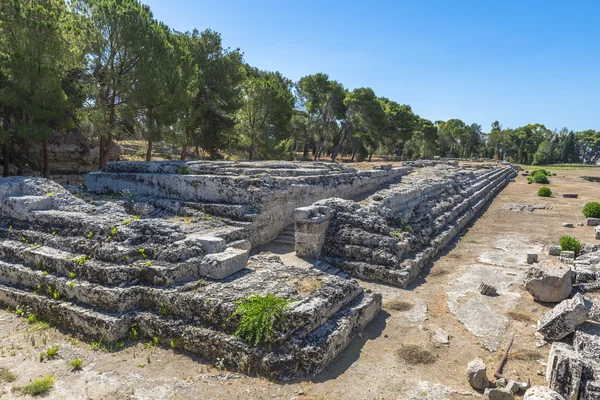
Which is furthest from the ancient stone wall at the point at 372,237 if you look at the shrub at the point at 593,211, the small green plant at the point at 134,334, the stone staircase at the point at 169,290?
Result: the shrub at the point at 593,211

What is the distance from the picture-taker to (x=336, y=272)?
26.6 feet

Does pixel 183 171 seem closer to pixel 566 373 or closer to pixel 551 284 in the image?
pixel 551 284

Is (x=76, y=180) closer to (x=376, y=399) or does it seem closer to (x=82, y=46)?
(x=82, y=46)

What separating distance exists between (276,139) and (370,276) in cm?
2066

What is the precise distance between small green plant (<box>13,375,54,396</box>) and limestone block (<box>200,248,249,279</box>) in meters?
2.31

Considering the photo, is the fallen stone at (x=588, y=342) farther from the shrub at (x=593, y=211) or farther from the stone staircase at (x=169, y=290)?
the shrub at (x=593, y=211)

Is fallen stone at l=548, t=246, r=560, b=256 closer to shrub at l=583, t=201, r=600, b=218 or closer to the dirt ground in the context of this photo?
the dirt ground

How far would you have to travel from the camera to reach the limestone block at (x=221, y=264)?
5883 millimetres

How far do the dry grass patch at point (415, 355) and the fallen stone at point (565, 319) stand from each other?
175cm

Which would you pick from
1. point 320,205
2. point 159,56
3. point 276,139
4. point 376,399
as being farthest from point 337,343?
point 276,139

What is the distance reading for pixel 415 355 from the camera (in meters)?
5.15

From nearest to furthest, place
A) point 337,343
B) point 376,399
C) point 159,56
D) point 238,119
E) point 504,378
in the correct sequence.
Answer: point 376,399 < point 504,378 < point 337,343 < point 159,56 < point 238,119

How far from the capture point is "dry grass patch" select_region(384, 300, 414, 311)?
667cm

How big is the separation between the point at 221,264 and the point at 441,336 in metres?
3.47
